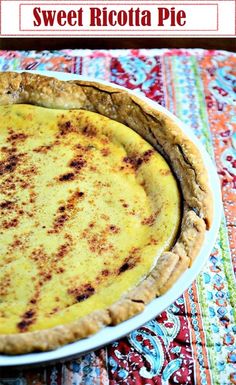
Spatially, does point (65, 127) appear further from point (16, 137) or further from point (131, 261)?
point (131, 261)

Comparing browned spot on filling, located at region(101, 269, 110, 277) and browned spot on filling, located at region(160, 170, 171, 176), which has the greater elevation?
browned spot on filling, located at region(160, 170, 171, 176)

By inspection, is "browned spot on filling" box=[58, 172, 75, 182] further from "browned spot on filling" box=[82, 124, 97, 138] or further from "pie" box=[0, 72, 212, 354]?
"browned spot on filling" box=[82, 124, 97, 138]

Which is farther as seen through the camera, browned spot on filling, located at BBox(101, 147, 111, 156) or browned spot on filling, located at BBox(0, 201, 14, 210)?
browned spot on filling, located at BBox(101, 147, 111, 156)

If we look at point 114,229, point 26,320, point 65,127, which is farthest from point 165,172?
point 26,320

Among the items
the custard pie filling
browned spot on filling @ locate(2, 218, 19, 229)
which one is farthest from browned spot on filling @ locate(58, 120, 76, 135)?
browned spot on filling @ locate(2, 218, 19, 229)

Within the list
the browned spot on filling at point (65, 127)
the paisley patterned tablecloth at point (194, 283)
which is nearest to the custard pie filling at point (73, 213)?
the browned spot on filling at point (65, 127)

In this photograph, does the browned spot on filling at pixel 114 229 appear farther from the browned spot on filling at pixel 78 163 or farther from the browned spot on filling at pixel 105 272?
the browned spot on filling at pixel 78 163

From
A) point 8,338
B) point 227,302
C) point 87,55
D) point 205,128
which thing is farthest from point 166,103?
point 8,338
